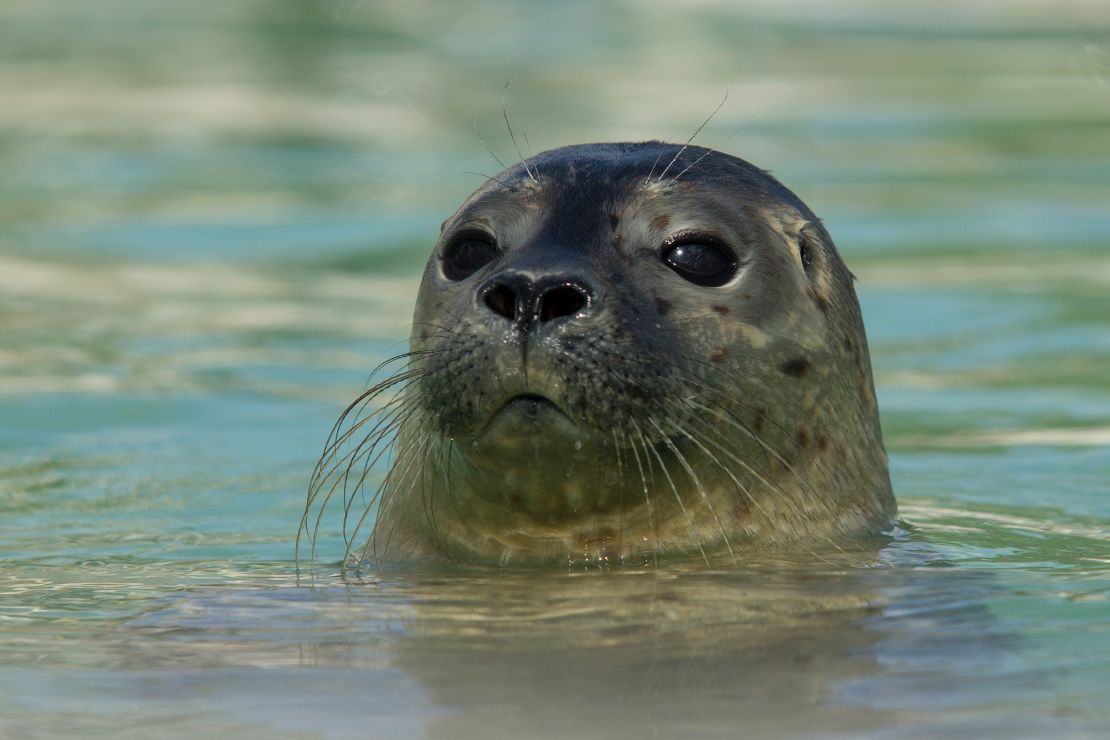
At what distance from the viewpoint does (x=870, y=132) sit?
15734 millimetres

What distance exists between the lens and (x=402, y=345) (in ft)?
30.7

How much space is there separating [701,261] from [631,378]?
62 centimetres

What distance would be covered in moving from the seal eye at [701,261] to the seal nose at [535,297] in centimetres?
51

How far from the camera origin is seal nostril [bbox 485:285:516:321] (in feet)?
14.8

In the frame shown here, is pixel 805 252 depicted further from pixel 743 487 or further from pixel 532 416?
pixel 532 416

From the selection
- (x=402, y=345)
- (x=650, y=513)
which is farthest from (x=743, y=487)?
(x=402, y=345)

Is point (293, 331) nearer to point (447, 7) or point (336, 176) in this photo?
point (336, 176)

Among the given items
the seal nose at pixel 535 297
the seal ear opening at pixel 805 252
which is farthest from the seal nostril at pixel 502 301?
the seal ear opening at pixel 805 252

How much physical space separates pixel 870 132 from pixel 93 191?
19.3 ft

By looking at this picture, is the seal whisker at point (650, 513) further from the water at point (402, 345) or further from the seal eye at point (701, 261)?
the seal eye at point (701, 261)

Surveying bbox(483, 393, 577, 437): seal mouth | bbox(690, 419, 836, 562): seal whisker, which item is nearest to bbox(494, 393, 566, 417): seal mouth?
bbox(483, 393, 577, 437): seal mouth

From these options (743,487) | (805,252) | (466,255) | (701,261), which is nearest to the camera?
(743,487)

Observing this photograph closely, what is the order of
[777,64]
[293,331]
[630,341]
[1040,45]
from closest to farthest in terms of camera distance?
1. [630,341]
2. [293,331]
3. [777,64]
4. [1040,45]

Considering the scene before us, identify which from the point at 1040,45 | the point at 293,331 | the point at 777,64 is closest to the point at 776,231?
the point at 293,331
